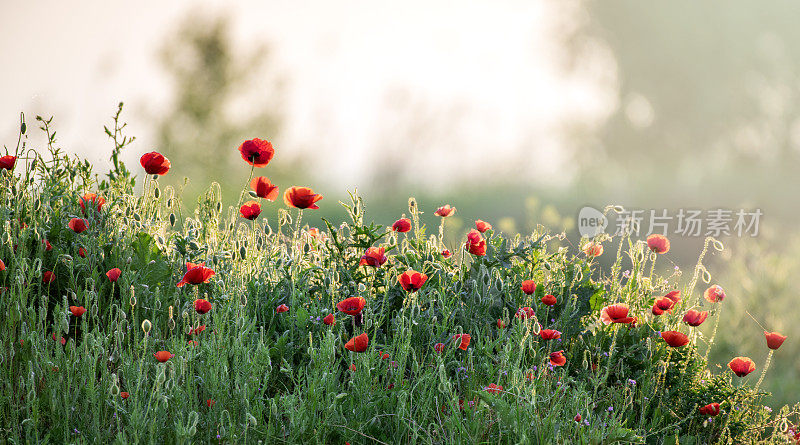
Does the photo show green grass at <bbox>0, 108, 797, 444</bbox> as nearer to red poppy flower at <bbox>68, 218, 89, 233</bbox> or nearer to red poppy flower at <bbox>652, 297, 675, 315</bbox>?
red poppy flower at <bbox>68, 218, 89, 233</bbox>

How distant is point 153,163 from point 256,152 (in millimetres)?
511

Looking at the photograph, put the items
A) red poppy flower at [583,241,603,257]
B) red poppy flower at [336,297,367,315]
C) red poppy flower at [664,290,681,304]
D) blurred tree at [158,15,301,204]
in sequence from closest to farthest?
1. red poppy flower at [336,297,367,315]
2. red poppy flower at [664,290,681,304]
3. red poppy flower at [583,241,603,257]
4. blurred tree at [158,15,301,204]

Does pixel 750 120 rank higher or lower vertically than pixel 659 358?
higher

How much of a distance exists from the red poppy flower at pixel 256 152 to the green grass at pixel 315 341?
40 centimetres

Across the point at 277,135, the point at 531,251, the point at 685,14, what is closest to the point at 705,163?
the point at 685,14

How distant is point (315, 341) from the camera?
279 cm

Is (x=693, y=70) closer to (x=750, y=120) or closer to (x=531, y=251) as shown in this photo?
(x=750, y=120)

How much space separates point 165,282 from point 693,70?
1292cm

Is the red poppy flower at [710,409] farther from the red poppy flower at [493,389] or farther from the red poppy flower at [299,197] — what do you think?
the red poppy flower at [299,197]

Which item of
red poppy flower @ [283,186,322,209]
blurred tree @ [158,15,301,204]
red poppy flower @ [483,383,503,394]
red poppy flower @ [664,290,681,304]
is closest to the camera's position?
red poppy flower @ [483,383,503,394]

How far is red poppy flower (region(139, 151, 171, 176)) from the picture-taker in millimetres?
3069

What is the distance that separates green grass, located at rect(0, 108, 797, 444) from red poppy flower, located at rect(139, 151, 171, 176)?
297 mm

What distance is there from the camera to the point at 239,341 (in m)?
2.42

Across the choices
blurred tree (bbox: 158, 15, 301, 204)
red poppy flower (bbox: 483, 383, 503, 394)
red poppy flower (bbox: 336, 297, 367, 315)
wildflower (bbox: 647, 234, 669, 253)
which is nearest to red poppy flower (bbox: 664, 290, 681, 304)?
wildflower (bbox: 647, 234, 669, 253)
